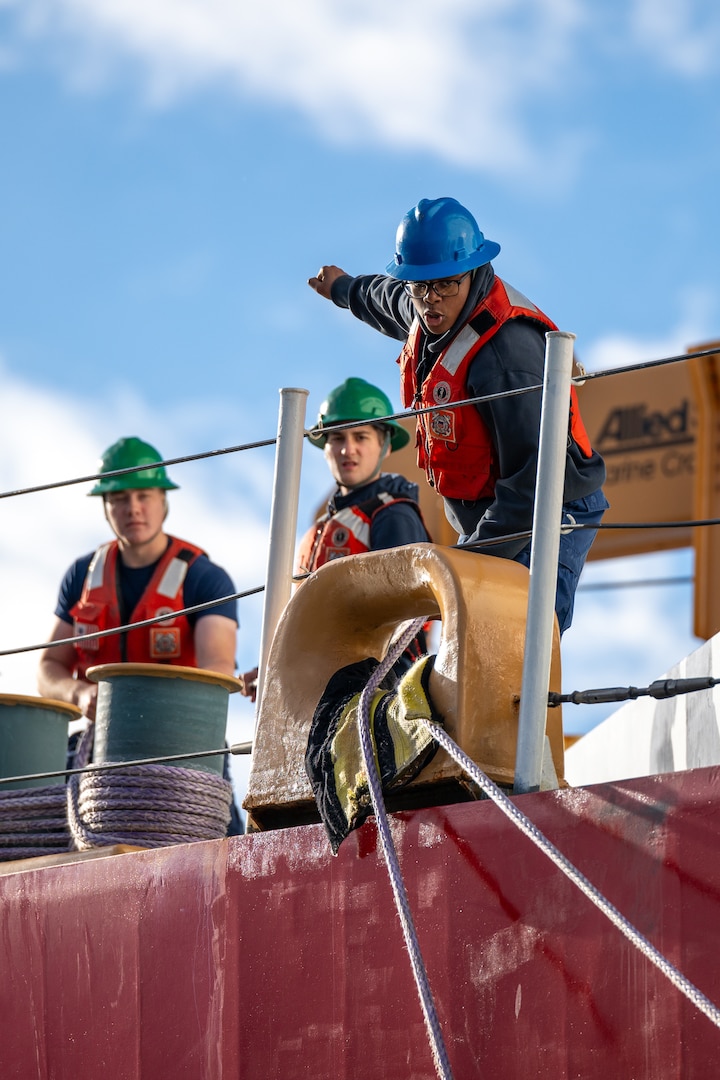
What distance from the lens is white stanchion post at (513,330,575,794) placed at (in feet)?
10.8

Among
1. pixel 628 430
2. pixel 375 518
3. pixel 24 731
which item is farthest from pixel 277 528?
pixel 628 430

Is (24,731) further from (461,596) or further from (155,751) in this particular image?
(461,596)

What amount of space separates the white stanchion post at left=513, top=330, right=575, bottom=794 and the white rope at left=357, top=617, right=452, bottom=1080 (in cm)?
28

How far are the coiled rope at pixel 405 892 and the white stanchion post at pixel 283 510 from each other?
564 mm

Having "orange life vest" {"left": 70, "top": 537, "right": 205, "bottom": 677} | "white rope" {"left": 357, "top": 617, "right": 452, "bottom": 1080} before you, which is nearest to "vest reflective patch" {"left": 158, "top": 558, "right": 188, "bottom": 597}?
"orange life vest" {"left": 70, "top": 537, "right": 205, "bottom": 677}

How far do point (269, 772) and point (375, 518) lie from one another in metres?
2.48

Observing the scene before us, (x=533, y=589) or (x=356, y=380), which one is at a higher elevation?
(x=356, y=380)

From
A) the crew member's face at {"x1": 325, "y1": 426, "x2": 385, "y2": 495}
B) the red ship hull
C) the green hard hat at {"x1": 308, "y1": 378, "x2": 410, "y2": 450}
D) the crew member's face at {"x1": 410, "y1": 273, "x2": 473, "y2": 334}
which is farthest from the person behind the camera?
the green hard hat at {"x1": 308, "y1": 378, "x2": 410, "y2": 450}

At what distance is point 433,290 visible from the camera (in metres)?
4.37

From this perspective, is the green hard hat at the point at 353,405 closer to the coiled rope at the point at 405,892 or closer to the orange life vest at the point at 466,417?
the orange life vest at the point at 466,417

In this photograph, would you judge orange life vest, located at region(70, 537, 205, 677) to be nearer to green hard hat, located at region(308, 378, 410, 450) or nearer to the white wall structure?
green hard hat, located at region(308, 378, 410, 450)

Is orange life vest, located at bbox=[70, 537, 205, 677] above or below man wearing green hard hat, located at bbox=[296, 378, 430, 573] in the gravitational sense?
below

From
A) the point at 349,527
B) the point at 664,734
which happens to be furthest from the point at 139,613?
the point at 664,734

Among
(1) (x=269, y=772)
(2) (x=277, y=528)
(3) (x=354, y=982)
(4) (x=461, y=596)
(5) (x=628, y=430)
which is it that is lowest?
(3) (x=354, y=982)
